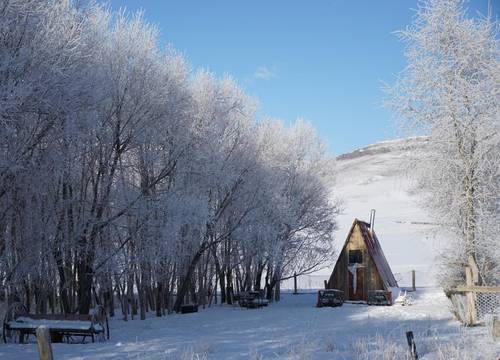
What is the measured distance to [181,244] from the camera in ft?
68.7

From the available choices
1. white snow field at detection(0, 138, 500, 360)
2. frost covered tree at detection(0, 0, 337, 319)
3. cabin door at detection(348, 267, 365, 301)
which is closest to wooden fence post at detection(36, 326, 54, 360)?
white snow field at detection(0, 138, 500, 360)

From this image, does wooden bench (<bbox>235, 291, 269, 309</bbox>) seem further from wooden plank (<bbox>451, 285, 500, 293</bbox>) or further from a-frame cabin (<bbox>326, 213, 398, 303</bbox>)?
wooden plank (<bbox>451, 285, 500, 293</bbox>)

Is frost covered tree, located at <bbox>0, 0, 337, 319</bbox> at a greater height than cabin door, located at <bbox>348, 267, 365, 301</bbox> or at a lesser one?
greater

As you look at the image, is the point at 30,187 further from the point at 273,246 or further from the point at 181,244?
the point at 273,246

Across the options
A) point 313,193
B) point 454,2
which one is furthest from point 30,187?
point 313,193

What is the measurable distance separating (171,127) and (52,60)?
768cm

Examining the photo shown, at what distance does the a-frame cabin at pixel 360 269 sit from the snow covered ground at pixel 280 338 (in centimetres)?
584

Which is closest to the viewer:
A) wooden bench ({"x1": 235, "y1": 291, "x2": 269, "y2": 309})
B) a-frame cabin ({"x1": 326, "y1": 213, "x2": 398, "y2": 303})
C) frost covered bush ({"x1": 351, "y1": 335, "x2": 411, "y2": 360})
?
frost covered bush ({"x1": 351, "y1": 335, "x2": 411, "y2": 360})

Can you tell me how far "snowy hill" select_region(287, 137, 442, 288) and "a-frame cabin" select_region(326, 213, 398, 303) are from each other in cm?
228

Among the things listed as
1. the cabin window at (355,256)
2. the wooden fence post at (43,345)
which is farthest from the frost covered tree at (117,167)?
the wooden fence post at (43,345)

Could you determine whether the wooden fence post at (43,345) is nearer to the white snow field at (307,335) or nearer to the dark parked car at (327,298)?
the white snow field at (307,335)

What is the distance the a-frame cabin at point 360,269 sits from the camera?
26703mm

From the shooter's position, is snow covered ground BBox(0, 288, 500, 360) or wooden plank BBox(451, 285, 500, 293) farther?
wooden plank BBox(451, 285, 500, 293)

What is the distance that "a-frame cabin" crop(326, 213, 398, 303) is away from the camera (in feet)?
87.6
